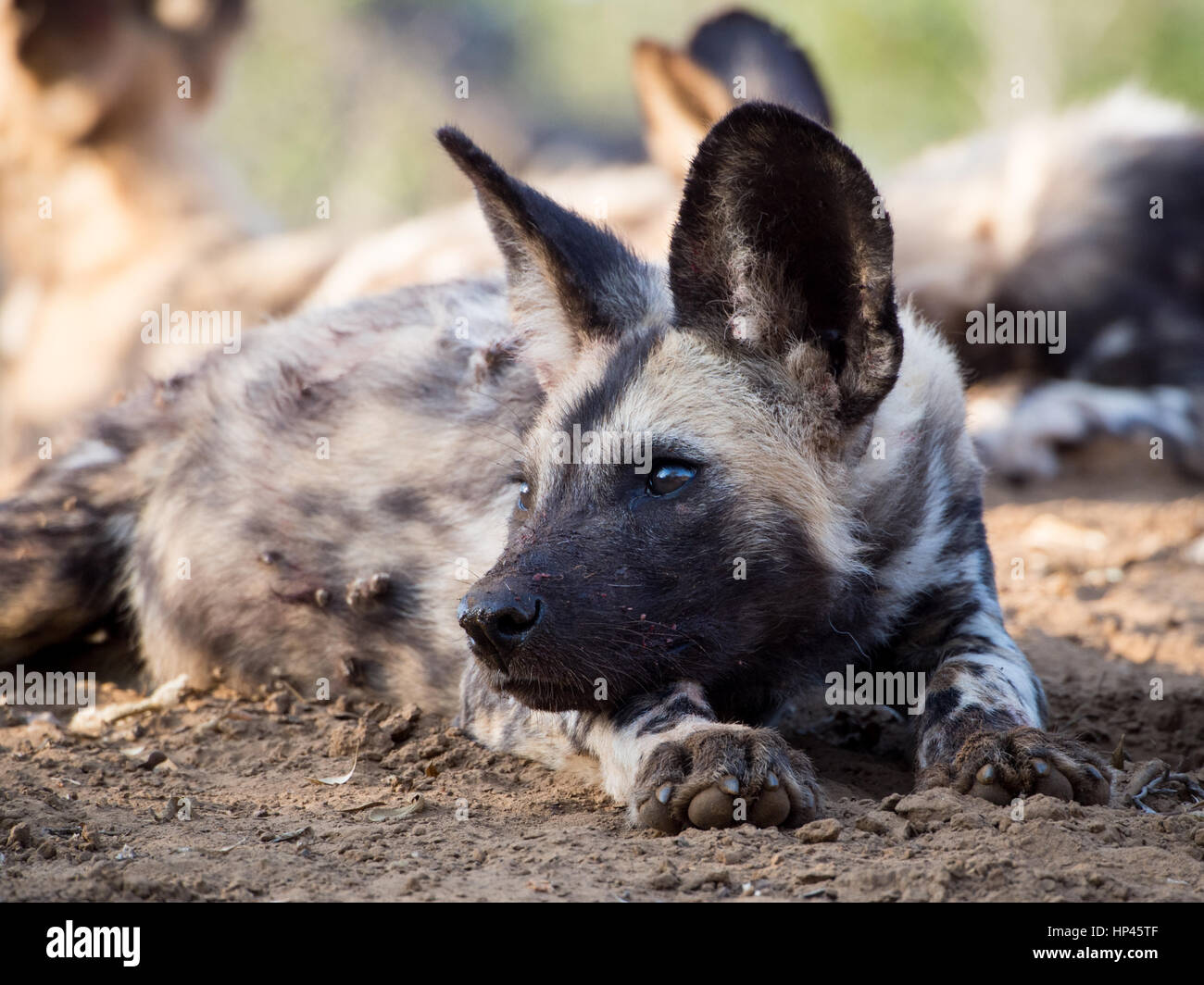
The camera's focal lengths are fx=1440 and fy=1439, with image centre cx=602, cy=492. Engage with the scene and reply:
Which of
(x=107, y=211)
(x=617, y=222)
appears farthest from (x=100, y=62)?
(x=617, y=222)

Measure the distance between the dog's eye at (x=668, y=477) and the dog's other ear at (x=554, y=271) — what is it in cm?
52

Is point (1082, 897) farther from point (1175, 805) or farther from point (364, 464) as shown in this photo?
point (364, 464)

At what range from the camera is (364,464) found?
167 inches

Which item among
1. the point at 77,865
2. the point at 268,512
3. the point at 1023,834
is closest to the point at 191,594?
the point at 268,512

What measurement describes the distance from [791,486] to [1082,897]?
1.21 meters

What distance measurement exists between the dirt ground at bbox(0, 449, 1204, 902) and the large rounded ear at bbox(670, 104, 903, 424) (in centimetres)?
98

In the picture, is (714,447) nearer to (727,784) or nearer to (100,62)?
(727,784)

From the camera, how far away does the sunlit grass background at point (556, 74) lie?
15.4 metres

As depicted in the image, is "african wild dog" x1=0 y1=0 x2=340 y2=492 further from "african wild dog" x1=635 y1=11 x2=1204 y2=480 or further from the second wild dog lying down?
the second wild dog lying down

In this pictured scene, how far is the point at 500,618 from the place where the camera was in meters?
2.88

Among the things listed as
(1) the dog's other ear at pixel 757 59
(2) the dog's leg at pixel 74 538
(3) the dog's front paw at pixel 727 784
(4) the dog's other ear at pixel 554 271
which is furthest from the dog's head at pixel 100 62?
(3) the dog's front paw at pixel 727 784

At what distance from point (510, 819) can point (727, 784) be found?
22.0 inches

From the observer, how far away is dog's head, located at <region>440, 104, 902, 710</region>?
9.95 feet
